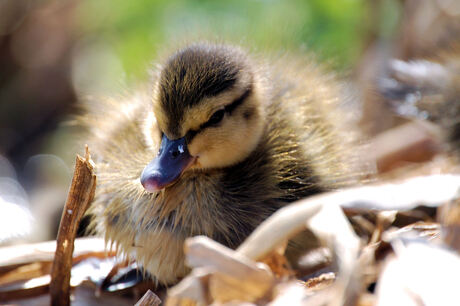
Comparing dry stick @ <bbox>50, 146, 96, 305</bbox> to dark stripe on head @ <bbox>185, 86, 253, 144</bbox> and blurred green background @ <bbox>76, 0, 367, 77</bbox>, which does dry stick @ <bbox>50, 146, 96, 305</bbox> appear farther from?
blurred green background @ <bbox>76, 0, 367, 77</bbox>

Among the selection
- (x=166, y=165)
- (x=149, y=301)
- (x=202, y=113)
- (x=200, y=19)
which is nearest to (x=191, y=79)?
(x=202, y=113)

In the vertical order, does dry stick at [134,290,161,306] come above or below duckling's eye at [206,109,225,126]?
below

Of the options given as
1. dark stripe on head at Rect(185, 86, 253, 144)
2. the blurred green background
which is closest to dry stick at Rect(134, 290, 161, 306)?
dark stripe on head at Rect(185, 86, 253, 144)

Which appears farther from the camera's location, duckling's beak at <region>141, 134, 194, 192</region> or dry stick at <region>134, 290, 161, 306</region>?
duckling's beak at <region>141, 134, 194, 192</region>

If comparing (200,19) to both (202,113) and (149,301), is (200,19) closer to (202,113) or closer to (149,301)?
(202,113)

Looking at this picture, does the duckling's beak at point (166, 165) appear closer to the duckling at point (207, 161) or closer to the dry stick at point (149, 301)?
the duckling at point (207, 161)

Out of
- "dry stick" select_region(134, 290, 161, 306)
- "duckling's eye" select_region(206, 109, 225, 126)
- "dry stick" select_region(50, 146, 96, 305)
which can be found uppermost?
"duckling's eye" select_region(206, 109, 225, 126)

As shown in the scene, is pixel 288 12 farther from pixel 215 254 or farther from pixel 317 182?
pixel 215 254

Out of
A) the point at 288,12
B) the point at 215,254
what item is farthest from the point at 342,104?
the point at 288,12
